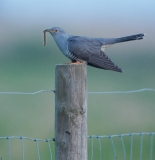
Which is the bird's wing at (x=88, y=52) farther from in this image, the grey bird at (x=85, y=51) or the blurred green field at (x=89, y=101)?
the blurred green field at (x=89, y=101)

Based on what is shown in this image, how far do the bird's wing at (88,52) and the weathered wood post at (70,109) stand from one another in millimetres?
1416

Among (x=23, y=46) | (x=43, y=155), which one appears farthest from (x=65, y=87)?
(x=23, y=46)

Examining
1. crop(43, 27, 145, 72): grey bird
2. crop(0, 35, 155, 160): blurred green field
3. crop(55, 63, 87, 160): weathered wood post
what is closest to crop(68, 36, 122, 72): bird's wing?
crop(43, 27, 145, 72): grey bird

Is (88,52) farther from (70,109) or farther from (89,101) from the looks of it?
(89,101)

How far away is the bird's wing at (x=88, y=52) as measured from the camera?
16.9 ft

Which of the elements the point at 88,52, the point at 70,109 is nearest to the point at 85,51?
the point at 88,52

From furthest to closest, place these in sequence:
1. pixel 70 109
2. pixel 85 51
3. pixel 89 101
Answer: pixel 89 101, pixel 85 51, pixel 70 109

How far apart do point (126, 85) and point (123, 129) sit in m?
3.24

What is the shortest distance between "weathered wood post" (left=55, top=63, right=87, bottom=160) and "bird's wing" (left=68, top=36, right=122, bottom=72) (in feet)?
4.65

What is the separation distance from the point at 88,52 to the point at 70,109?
163 cm

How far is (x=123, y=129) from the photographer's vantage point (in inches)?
336

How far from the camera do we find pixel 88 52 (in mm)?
5242

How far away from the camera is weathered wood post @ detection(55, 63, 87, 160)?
3.70m

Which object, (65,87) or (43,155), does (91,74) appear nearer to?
(43,155)
